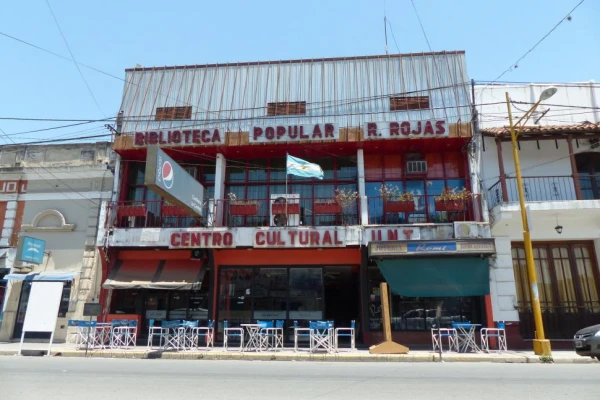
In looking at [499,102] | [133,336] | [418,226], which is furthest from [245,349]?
[499,102]

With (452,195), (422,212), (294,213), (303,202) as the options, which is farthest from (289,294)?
(452,195)

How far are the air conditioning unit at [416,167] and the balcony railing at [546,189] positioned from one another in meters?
2.58

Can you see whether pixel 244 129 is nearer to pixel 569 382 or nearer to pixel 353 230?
pixel 353 230

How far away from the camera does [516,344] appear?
14711mm

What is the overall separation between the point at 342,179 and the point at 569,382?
11041mm

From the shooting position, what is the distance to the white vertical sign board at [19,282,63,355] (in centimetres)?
1376

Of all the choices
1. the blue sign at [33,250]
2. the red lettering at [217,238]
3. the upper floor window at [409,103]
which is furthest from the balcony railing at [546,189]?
the blue sign at [33,250]

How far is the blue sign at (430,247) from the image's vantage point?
1466 cm

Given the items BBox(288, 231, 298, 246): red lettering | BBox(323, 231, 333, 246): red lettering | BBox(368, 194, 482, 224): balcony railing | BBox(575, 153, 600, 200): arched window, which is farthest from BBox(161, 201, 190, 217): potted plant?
BBox(575, 153, 600, 200): arched window

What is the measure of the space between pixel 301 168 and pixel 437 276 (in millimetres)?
6237

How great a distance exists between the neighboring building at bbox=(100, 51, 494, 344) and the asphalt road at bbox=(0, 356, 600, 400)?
206 inches

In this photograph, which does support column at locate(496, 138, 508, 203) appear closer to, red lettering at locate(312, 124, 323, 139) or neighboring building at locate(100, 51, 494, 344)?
neighboring building at locate(100, 51, 494, 344)

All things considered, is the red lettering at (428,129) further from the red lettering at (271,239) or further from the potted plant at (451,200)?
→ the red lettering at (271,239)

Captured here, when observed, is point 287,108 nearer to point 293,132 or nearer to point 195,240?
point 293,132
